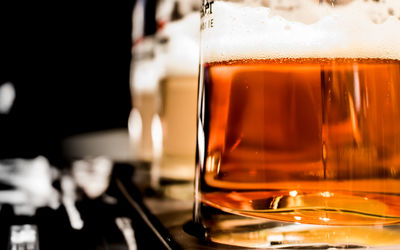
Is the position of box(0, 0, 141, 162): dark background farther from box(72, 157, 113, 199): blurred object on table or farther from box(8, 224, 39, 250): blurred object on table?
box(8, 224, 39, 250): blurred object on table

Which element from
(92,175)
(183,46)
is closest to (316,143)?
(183,46)

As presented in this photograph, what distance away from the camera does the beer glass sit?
33 centimetres

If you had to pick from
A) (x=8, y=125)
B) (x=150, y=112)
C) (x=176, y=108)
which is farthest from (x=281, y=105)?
(x=8, y=125)

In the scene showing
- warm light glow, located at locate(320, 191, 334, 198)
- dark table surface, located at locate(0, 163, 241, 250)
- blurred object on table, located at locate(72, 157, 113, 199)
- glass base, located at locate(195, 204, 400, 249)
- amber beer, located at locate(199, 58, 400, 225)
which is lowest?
blurred object on table, located at locate(72, 157, 113, 199)

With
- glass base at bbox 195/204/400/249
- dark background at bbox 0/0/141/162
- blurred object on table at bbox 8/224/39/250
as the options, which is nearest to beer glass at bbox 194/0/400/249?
glass base at bbox 195/204/400/249

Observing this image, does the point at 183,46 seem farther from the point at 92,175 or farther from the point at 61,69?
the point at 61,69

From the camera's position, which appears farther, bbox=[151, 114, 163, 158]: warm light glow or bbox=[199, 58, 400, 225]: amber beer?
bbox=[151, 114, 163, 158]: warm light glow

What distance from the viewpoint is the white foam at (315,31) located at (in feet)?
1.11

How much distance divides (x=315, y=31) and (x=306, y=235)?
0.43 ft

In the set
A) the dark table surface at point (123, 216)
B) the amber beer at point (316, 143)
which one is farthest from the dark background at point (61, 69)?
the amber beer at point (316, 143)

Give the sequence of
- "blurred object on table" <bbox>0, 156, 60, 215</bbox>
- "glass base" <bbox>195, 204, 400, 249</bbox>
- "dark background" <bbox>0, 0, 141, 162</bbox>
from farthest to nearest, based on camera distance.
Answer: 1. "dark background" <bbox>0, 0, 141, 162</bbox>
2. "blurred object on table" <bbox>0, 156, 60, 215</bbox>
3. "glass base" <bbox>195, 204, 400, 249</bbox>

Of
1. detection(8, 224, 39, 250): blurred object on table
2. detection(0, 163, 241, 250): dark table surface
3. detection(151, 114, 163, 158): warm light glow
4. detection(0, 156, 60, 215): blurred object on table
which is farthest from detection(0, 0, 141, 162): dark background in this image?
detection(8, 224, 39, 250): blurred object on table

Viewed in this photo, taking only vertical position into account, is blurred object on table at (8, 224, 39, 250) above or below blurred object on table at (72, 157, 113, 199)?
A: above

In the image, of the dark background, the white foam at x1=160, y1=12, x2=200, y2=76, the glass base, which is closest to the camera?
the glass base
